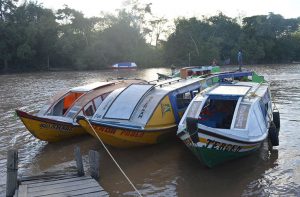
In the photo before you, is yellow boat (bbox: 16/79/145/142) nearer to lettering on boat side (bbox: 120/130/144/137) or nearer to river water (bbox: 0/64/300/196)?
river water (bbox: 0/64/300/196)

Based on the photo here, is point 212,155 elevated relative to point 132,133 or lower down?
lower down

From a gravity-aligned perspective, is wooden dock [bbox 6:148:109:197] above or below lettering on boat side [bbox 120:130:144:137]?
below

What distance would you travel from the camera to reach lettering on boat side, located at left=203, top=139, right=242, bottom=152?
33.0 feet

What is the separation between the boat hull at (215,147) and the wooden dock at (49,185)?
2872mm

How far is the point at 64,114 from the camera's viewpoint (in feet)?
48.5

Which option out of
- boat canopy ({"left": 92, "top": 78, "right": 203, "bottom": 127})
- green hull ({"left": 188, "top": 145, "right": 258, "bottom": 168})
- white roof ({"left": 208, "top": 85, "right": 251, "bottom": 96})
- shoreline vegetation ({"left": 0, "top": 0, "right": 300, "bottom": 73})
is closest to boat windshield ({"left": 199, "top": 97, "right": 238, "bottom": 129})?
white roof ({"left": 208, "top": 85, "right": 251, "bottom": 96})

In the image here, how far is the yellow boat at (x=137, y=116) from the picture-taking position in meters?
12.0

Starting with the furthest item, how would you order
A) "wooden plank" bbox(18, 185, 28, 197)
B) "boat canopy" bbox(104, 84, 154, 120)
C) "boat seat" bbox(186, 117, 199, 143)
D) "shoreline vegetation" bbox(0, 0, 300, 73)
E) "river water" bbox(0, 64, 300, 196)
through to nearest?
"shoreline vegetation" bbox(0, 0, 300, 73) → "boat canopy" bbox(104, 84, 154, 120) → "boat seat" bbox(186, 117, 199, 143) → "river water" bbox(0, 64, 300, 196) → "wooden plank" bbox(18, 185, 28, 197)

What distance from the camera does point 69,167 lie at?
1168cm

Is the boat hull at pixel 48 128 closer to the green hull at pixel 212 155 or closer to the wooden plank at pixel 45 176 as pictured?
the wooden plank at pixel 45 176

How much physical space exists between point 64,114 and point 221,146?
Answer: 702cm

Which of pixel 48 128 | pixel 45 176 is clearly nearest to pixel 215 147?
pixel 45 176

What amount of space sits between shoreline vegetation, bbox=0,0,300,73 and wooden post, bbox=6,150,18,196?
191 ft

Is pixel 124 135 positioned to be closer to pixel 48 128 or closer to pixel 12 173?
pixel 48 128
